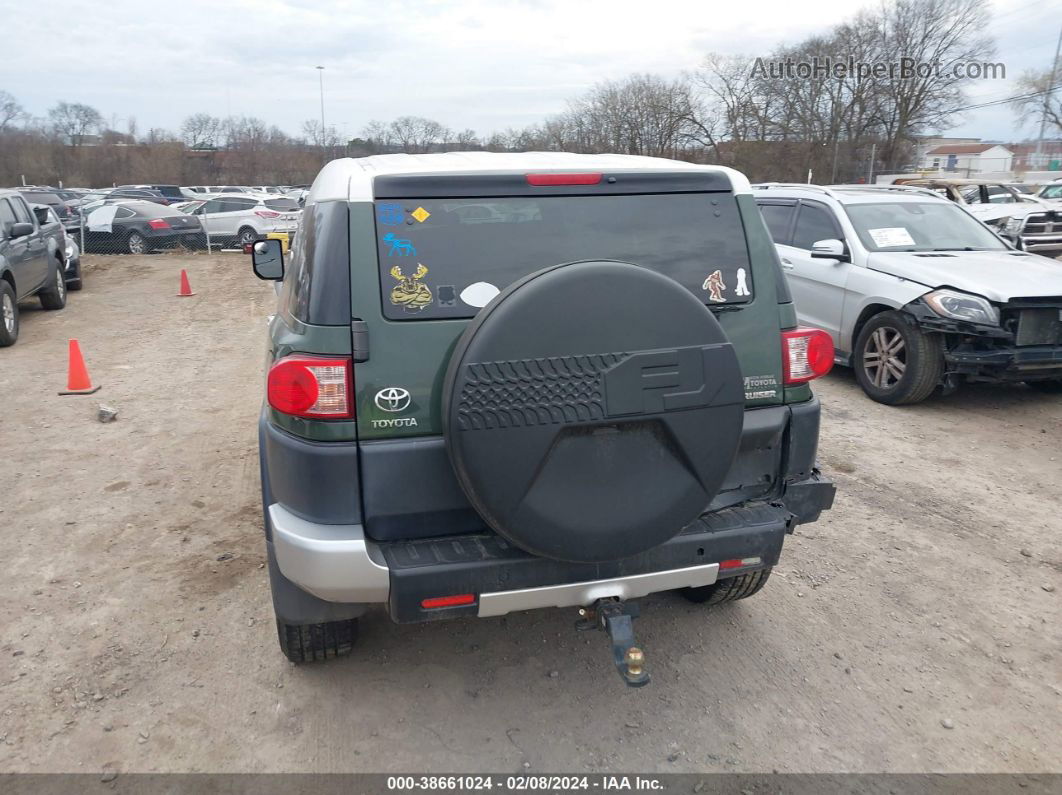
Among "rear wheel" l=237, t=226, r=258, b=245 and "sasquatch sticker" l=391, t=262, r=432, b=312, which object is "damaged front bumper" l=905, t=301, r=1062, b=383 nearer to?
"sasquatch sticker" l=391, t=262, r=432, b=312

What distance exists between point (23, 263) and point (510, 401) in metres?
10.6

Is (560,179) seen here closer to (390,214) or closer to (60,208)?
(390,214)

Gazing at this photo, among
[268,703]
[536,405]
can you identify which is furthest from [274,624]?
[536,405]

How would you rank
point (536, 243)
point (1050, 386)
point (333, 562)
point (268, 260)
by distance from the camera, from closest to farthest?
point (333, 562) → point (536, 243) → point (268, 260) → point (1050, 386)

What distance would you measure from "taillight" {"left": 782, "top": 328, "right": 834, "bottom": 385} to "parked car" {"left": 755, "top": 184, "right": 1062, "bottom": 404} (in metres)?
3.89

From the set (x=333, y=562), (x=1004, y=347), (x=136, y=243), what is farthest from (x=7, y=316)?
(x=136, y=243)

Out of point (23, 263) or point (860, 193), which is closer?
point (860, 193)

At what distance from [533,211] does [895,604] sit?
2606mm

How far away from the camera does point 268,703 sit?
301 cm

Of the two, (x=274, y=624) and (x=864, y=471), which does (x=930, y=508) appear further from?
(x=274, y=624)

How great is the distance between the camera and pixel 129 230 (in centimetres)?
2034

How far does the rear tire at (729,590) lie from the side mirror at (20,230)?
9975 millimetres

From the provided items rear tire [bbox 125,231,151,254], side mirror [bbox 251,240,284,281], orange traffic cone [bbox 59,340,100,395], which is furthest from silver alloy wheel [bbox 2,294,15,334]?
rear tire [bbox 125,231,151,254]

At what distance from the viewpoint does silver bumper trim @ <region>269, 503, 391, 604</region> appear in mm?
2445
